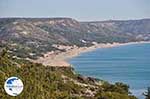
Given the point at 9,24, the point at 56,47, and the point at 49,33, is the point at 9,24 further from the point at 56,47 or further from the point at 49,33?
the point at 56,47

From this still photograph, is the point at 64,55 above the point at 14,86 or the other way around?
above

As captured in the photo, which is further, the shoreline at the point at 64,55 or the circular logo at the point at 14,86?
the shoreline at the point at 64,55

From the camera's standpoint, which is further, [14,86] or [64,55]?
[64,55]

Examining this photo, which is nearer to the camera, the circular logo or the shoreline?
the circular logo

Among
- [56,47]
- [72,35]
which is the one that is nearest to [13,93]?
[56,47]

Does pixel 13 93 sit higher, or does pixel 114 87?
pixel 114 87

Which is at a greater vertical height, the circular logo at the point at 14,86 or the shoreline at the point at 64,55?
the shoreline at the point at 64,55

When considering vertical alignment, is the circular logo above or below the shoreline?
below

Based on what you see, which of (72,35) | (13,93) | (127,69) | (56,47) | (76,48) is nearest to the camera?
(13,93)
